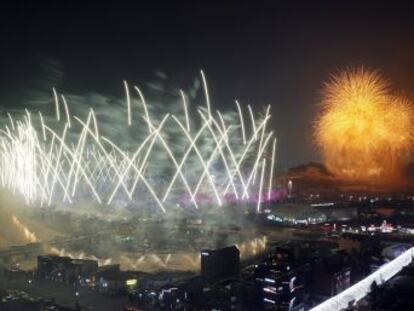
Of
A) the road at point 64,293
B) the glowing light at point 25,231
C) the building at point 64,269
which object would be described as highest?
the glowing light at point 25,231

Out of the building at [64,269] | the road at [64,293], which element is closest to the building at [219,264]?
the road at [64,293]

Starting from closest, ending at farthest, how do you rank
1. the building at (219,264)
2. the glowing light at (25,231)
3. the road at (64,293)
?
the road at (64,293), the building at (219,264), the glowing light at (25,231)

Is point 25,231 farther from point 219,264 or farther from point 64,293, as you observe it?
point 219,264

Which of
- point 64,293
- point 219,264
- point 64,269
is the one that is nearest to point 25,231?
point 64,269

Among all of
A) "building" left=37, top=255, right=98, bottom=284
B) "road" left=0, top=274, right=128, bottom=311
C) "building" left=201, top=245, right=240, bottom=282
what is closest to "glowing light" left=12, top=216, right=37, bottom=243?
"building" left=37, top=255, right=98, bottom=284

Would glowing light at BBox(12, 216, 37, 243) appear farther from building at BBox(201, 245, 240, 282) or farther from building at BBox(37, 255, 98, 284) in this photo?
building at BBox(201, 245, 240, 282)

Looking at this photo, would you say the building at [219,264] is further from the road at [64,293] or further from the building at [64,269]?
the building at [64,269]

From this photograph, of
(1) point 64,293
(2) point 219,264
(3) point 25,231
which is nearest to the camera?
(1) point 64,293

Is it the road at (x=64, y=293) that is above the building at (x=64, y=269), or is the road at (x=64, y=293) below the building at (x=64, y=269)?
below
